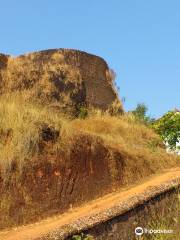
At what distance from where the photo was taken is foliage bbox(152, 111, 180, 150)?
72.2ft

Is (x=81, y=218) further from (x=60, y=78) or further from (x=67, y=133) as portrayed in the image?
(x=60, y=78)

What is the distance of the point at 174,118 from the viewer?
73.7 feet

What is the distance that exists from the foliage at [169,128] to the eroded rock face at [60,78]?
3758 millimetres

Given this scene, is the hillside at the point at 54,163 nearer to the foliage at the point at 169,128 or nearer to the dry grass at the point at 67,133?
the dry grass at the point at 67,133

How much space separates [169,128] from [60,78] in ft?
23.5

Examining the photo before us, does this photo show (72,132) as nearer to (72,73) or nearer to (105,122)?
(105,122)

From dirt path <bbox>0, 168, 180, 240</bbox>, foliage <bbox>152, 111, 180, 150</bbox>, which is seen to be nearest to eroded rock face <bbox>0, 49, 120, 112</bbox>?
foliage <bbox>152, 111, 180, 150</bbox>

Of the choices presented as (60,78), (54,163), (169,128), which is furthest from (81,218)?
(169,128)

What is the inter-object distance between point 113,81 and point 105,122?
12.0 ft

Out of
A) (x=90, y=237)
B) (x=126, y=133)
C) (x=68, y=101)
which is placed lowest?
(x=90, y=237)

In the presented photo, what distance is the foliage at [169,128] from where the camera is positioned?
22.0 metres

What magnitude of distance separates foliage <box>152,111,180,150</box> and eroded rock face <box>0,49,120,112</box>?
12.3 feet

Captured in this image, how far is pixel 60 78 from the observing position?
16938mm

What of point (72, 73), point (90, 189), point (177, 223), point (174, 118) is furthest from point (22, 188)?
point (174, 118)
